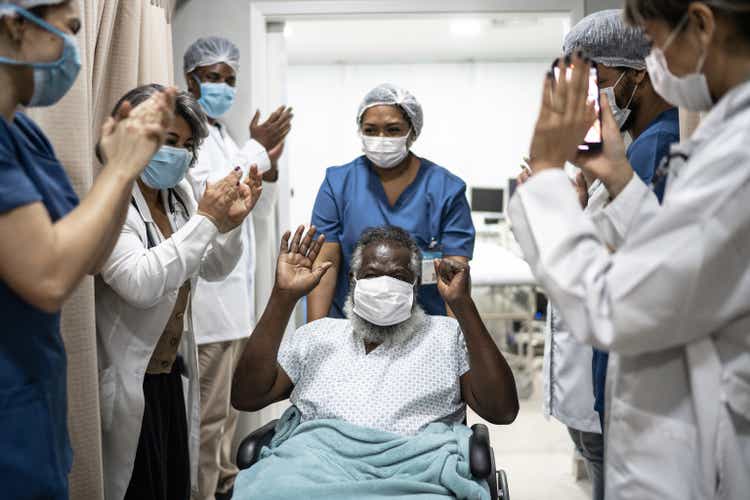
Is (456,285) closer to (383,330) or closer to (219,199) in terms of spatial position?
(383,330)

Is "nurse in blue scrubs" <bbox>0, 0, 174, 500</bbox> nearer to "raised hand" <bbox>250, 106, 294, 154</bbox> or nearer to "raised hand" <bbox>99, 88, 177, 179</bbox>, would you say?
"raised hand" <bbox>99, 88, 177, 179</bbox>

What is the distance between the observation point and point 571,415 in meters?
1.85

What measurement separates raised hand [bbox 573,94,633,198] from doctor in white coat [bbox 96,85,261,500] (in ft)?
3.07

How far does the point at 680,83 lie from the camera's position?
105cm

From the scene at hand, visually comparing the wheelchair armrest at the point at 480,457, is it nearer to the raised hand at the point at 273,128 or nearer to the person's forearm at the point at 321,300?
the person's forearm at the point at 321,300

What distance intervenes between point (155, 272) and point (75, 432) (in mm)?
423

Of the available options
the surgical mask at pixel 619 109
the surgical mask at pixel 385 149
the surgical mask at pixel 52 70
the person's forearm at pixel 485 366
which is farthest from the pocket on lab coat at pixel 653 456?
the surgical mask at pixel 385 149

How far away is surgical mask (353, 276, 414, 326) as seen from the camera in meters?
1.93

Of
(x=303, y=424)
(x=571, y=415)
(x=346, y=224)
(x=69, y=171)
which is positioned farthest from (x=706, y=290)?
(x=346, y=224)

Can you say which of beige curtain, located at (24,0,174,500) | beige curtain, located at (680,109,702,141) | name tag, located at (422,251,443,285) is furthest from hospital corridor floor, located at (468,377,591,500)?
beige curtain, located at (680,109,702,141)

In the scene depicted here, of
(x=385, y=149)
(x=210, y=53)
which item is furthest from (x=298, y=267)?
(x=210, y=53)

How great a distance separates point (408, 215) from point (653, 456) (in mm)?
1421

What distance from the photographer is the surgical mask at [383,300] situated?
1932 mm

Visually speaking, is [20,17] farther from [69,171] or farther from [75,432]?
[75,432]
